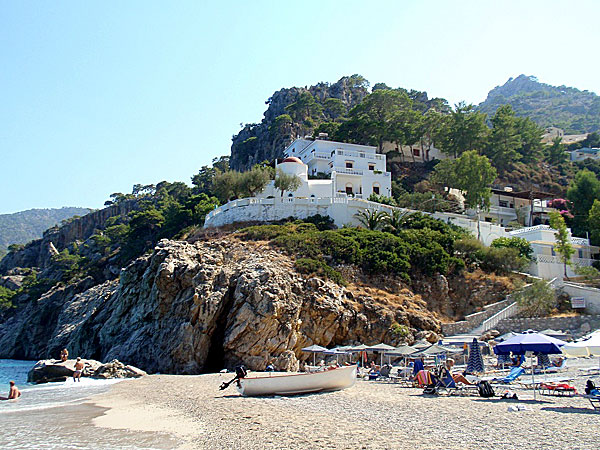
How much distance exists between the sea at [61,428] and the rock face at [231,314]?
23.1 ft

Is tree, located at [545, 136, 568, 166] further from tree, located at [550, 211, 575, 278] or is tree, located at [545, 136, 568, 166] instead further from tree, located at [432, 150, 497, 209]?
tree, located at [550, 211, 575, 278]

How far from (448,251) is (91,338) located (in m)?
27.6

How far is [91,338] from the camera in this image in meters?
38.8

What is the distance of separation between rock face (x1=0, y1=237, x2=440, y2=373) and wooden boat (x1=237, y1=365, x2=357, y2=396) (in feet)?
30.4

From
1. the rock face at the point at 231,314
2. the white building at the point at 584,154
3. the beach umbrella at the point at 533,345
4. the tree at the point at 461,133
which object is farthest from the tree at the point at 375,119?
the beach umbrella at the point at 533,345

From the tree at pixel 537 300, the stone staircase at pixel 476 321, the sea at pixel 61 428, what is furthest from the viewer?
the tree at pixel 537 300

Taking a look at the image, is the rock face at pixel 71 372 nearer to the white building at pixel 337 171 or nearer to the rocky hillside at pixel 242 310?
the rocky hillside at pixel 242 310

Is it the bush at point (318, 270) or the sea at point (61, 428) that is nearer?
the sea at point (61, 428)

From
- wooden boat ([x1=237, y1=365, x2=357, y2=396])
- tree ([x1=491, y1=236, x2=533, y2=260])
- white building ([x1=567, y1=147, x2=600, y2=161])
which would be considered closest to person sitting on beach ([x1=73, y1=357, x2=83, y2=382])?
wooden boat ([x1=237, y1=365, x2=357, y2=396])

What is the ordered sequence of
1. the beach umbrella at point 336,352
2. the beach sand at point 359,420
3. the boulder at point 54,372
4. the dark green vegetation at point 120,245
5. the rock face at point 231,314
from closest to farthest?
the beach sand at point 359,420
the beach umbrella at point 336,352
the boulder at point 54,372
the rock face at point 231,314
the dark green vegetation at point 120,245

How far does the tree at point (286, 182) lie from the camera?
44844 millimetres

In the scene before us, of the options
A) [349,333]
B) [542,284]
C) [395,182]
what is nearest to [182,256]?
[349,333]

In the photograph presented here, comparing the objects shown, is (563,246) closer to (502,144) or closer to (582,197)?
(582,197)

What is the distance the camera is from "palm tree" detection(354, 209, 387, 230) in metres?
40.8
